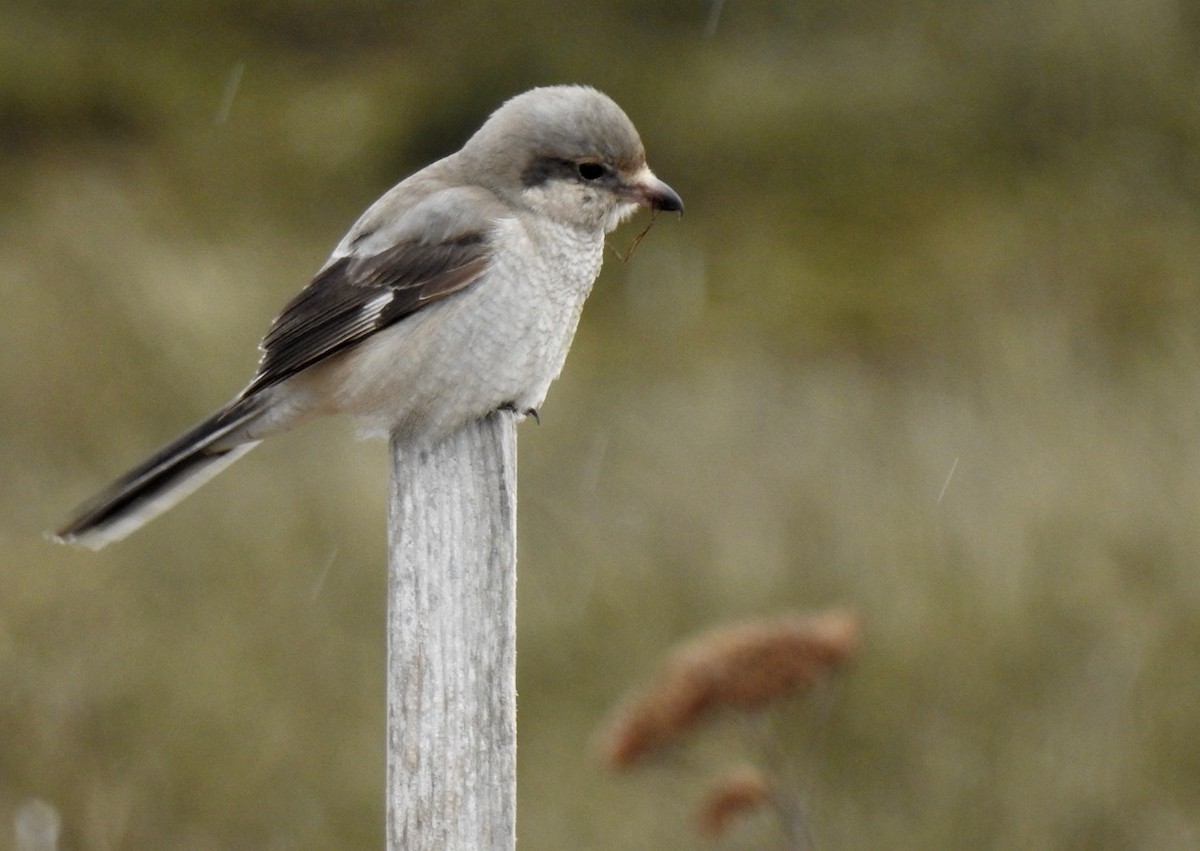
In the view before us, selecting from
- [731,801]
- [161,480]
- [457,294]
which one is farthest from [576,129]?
[731,801]

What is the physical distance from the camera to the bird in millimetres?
2566

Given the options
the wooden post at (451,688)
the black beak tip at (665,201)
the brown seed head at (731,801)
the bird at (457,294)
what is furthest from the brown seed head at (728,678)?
the wooden post at (451,688)

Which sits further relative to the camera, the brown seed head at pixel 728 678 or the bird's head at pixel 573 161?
the brown seed head at pixel 728 678

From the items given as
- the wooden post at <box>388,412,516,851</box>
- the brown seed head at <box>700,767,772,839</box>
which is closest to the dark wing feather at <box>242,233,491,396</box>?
the wooden post at <box>388,412,516,851</box>

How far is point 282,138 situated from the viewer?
10883mm

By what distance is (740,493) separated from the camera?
505cm

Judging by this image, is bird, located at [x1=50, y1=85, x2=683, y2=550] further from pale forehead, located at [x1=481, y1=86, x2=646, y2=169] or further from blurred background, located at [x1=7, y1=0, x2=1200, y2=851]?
blurred background, located at [x1=7, y1=0, x2=1200, y2=851]

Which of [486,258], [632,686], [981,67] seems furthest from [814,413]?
[981,67]

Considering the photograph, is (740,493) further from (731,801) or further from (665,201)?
(665,201)

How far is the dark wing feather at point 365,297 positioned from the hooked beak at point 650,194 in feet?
0.85

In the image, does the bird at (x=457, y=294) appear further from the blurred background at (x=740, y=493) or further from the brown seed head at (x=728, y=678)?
the blurred background at (x=740, y=493)

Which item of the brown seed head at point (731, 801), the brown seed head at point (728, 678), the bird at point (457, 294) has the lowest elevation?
the brown seed head at point (731, 801)

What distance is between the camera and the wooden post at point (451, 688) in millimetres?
1890

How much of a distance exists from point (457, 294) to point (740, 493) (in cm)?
252
